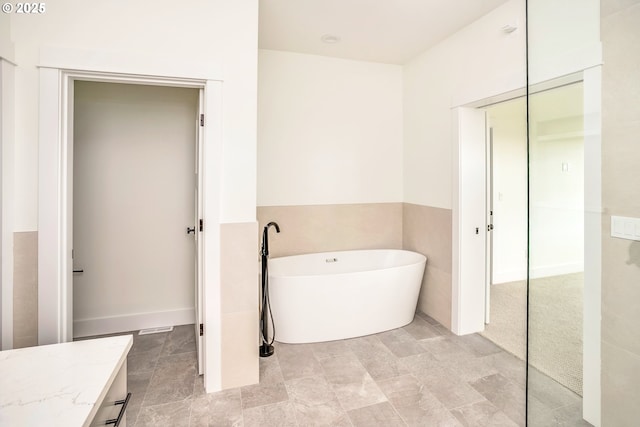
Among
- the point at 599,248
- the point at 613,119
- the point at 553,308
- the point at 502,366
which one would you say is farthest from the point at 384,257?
the point at 613,119

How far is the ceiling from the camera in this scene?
2.49 meters

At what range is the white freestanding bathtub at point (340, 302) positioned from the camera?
2719 millimetres

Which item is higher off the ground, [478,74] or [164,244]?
[478,74]

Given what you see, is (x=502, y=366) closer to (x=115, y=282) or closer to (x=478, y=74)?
(x=478, y=74)

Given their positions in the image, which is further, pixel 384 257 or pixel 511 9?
pixel 384 257

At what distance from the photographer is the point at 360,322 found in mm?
2920

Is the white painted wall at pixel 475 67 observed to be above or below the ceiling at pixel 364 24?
below

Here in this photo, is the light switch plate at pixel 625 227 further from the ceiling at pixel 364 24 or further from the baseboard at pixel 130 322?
the baseboard at pixel 130 322

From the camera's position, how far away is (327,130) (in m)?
3.58

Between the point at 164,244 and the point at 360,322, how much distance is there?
6.63 feet

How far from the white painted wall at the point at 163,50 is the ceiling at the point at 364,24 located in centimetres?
58

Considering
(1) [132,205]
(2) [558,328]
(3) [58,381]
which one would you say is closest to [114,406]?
(3) [58,381]

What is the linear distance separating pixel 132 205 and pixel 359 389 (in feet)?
8.41

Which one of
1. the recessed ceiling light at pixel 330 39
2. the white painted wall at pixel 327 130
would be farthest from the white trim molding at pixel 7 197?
the recessed ceiling light at pixel 330 39
